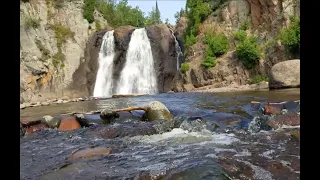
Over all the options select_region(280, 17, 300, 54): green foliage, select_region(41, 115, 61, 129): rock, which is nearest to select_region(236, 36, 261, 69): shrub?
select_region(280, 17, 300, 54): green foliage

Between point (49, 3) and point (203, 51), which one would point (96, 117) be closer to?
point (203, 51)

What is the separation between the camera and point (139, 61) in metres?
35.9

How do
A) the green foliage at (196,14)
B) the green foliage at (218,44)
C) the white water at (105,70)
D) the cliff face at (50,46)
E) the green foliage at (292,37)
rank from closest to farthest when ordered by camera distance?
the green foliage at (292,37) < the cliff face at (50,46) < the green foliage at (218,44) < the white water at (105,70) < the green foliage at (196,14)

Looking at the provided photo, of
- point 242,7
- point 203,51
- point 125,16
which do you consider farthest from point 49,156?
point 125,16

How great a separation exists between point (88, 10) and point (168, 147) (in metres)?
38.5

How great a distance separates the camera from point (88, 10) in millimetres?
43312

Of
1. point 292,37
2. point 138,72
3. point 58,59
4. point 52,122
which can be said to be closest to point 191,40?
point 138,72

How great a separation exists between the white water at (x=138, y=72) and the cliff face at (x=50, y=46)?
5.84m

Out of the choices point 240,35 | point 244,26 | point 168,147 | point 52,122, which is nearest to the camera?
point 168,147

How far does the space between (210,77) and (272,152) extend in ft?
87.2

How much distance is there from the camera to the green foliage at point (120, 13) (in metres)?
51.6

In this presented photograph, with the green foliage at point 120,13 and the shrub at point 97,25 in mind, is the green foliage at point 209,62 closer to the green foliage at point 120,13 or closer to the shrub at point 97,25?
the shrub at point 97,25

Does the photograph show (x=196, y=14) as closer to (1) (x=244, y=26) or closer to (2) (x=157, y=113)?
(1) (x=244, y=26)

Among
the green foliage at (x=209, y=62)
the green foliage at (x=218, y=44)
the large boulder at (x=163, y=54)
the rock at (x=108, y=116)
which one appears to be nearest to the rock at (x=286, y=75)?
the green foliage at (x=209, y=62)
